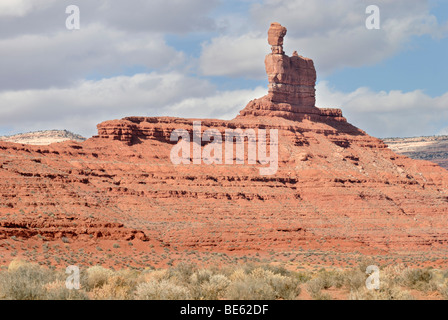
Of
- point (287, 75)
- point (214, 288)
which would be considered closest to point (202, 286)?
point (214, 288)

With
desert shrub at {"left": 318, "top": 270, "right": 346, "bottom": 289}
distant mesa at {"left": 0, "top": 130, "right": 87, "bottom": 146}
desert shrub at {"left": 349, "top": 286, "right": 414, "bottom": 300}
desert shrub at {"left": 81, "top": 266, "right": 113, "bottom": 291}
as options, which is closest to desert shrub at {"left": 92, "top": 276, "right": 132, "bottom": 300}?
desert shrub at {"left": 81, "top": 266, "right": 113, "bottom": 291}

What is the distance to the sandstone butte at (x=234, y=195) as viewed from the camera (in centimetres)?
4947

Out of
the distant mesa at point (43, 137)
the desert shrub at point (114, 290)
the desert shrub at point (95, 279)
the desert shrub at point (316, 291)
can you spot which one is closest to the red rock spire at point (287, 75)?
the distant mesa at point (43, 137)

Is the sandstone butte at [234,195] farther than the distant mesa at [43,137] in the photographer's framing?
No

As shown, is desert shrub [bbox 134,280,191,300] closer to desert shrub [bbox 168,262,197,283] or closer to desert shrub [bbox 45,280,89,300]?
desert shrub [bbox 45,280,89,300]

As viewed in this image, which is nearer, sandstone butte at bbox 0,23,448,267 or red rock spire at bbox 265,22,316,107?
sandstone butte at bbox 0,23,448,267

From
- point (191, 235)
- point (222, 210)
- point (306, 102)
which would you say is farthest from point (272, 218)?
point (306, 102)

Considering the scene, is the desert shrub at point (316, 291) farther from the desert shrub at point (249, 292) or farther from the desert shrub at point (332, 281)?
the desert shrub at point (249, 292)

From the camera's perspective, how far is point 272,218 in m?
75.2

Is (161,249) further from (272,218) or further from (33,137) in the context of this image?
(33,137)

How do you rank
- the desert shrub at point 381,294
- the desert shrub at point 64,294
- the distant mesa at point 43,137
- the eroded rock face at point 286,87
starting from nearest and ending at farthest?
the desert shrub at point 64,294 < the desert shrub at point 381,294 < the eroded rock face at point 286,87 < the distant mesa at point 43,137

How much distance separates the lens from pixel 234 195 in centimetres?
7881

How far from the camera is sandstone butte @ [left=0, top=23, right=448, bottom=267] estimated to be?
49.5 m

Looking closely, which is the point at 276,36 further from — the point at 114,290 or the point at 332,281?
the point at 114,290
